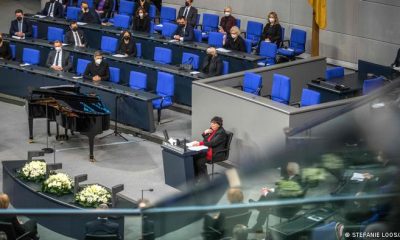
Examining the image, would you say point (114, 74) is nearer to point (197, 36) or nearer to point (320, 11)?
point (197, 36)

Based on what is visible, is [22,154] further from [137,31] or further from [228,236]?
[228,236]

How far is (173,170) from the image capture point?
496 inches

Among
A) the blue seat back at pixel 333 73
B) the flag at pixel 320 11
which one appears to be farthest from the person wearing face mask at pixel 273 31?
the blue seat back at pixel 333 73

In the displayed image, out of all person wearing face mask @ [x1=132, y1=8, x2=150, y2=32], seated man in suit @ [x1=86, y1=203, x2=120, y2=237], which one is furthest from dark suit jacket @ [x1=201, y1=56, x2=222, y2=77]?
seated man in suit @ [x1=86, y1=203, x2=120, y2=237]

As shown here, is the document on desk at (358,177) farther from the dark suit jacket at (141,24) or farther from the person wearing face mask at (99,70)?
the dark suit jacket at (141,24)

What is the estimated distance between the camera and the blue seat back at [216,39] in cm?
1802

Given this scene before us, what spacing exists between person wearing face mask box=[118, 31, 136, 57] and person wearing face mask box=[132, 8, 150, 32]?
213 centimetres

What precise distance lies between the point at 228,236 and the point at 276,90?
11.9m

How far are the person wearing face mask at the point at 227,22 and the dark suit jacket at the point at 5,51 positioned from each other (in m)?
5.03

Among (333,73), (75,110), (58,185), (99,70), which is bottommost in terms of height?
(58,185)

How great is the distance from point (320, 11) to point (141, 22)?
4591mm

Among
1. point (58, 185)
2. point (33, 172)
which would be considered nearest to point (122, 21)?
point (33, 172)

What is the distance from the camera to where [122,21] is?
20328mm

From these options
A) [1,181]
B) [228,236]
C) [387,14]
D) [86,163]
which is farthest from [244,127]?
[228,236]
